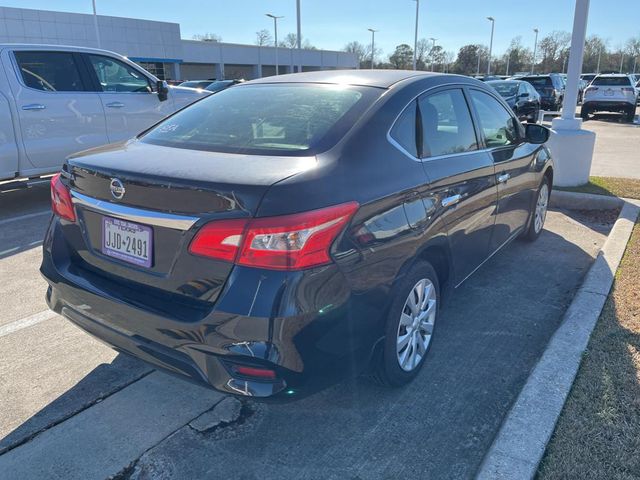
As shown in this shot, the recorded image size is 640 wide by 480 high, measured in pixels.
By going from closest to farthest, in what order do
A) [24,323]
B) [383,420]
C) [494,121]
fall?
[383,420], [24,323], [494,121]

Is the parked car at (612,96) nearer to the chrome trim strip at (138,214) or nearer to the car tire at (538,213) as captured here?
the car tire at (538,213)

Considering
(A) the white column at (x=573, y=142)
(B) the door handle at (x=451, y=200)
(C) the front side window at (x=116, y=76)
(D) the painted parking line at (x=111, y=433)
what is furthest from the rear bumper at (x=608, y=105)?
(D) the painted parking line at (x=111, y=433)

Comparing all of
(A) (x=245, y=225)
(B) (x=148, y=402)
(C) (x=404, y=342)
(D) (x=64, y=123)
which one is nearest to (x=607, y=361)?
(C) (x=404, y=342)

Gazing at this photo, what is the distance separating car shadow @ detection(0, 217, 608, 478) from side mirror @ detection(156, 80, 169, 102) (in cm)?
543

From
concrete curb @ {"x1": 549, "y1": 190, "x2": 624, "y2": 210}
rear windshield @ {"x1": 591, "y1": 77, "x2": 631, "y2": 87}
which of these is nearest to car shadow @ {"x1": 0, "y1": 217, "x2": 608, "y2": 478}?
concrete curb @ {"x1": 549, "y1": 190, "x2": 624, "y2": 210}

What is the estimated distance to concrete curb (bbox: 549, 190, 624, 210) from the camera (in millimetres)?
6699

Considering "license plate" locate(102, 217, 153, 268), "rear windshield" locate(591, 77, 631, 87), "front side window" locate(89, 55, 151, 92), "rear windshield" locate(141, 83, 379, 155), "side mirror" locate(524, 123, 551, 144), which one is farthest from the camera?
"rear windshield" locate(591, 77, 631, 87)

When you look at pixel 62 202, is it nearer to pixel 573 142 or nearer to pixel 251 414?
pixel 251 414

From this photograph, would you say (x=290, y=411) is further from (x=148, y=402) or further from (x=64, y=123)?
(x=64, y=123)

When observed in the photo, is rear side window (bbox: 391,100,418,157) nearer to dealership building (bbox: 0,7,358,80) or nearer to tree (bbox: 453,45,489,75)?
dealership building (bbox: 0,7,358,80)

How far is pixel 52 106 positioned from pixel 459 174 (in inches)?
220

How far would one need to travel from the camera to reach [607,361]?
9.96 ft

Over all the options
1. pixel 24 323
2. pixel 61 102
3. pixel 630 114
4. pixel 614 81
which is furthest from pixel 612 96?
pixel 24 323

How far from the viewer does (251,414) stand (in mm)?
2773
